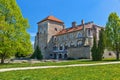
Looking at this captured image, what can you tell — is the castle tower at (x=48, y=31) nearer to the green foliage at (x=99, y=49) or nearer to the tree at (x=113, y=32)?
the green foliage at (x=99, y=49)

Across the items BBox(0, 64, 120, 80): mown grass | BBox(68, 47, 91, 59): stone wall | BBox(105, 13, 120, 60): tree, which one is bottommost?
BBox(0, 64, 120, 80): mown grass

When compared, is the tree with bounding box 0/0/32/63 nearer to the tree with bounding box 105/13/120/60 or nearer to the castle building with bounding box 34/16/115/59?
the tree with bounding box 105/13/120/60

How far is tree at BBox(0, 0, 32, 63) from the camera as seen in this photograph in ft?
89.5

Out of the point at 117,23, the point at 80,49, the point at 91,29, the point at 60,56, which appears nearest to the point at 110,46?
the point at 117,23

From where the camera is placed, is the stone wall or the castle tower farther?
the castle tower

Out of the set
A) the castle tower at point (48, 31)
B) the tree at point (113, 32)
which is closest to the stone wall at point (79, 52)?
the tree at point (113, 32)

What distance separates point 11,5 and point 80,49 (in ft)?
109

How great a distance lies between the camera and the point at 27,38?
30.4 metres

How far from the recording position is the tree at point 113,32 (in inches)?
1717

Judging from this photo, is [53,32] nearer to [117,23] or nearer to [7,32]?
[117,23]

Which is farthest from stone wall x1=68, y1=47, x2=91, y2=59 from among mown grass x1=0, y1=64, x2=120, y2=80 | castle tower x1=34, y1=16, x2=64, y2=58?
mown grass x1=0, y1=64, x2=120, y2=80

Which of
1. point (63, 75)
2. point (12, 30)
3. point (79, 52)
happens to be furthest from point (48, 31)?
point (63, 75)

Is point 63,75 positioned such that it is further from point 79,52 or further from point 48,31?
point 48,31

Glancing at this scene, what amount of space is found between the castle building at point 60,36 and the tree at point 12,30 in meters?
33.4
